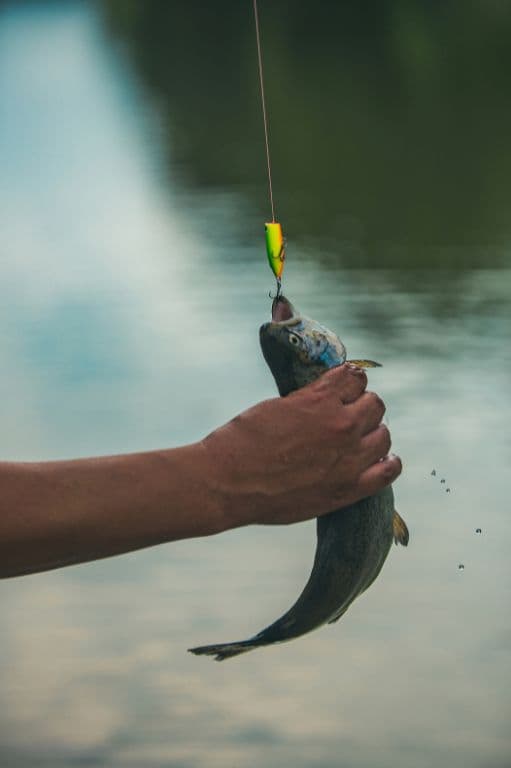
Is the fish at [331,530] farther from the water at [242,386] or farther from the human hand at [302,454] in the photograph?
the water at [242,386]

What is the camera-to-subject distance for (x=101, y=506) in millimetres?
2631

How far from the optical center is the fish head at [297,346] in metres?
2.96

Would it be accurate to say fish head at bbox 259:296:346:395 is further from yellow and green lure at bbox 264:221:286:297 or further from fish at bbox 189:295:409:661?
yellow and green lure at bbox 264:221:286:297

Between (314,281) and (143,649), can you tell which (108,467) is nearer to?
(143,649)

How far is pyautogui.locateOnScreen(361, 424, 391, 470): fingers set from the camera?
109 inches

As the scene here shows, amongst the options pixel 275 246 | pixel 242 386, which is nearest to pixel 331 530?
pixel 275 246

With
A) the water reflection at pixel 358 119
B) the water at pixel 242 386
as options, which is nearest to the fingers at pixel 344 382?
the water at pixel 242 386

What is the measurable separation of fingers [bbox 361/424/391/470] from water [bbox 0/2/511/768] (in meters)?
2.61

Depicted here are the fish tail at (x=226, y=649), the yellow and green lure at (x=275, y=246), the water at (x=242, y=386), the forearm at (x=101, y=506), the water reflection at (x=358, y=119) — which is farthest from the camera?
the water reflection at (x=358, y=119)

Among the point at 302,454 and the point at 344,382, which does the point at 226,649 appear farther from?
the point at 344,382

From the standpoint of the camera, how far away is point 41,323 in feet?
34.5

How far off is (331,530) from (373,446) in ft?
0.94

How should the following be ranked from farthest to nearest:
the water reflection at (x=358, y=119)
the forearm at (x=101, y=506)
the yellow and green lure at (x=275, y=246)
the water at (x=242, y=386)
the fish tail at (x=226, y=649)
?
the water reflection at (x=358, y=119) → the water at (x=242, y=386) → the yellow and green lure at (x=275, y=246) → the fish tail at (x=226, y=649) → the forearm at (x=101, y=506)

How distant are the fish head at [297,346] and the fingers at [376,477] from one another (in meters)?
0.22
